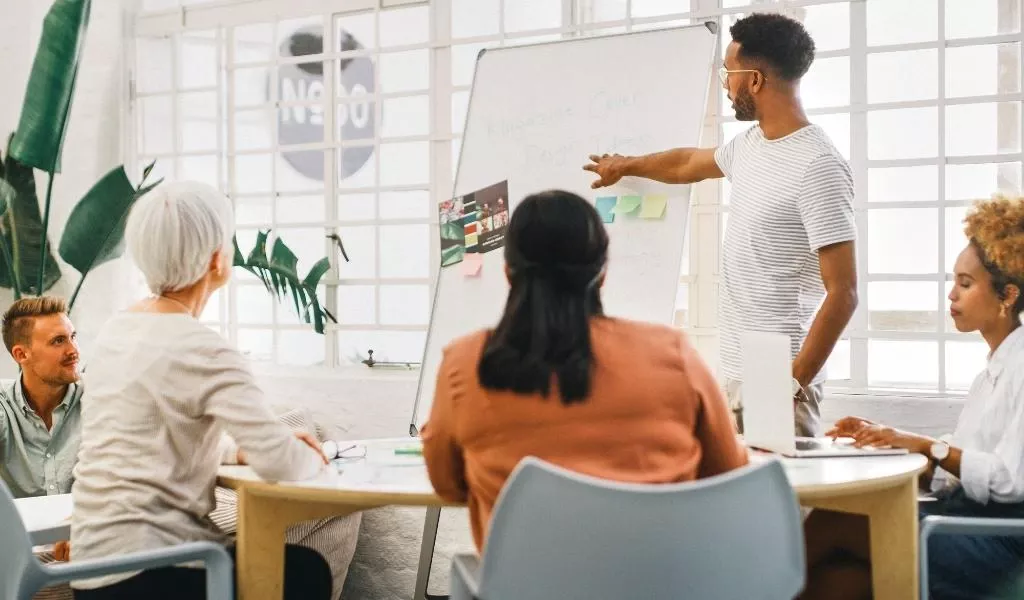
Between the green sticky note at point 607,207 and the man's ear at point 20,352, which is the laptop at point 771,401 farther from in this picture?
the man's ear at point 20,352

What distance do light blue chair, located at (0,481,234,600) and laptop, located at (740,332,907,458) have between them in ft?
3.59

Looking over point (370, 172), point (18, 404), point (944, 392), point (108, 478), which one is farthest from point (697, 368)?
point (370, 172)

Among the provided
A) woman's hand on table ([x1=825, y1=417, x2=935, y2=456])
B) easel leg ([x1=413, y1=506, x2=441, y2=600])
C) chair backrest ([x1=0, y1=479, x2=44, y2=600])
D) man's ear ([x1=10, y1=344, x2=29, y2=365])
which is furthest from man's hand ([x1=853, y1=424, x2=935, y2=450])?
man's ear ([x1=10, y1=344, x2=29, y2=365])

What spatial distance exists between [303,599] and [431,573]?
1.69 meters

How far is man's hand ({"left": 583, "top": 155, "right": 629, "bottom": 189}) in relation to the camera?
2777mm

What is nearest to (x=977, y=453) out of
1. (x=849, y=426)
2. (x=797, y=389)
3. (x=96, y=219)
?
(x=849, y=426)

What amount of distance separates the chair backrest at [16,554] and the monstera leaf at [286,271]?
7.34 feet

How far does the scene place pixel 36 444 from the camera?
2916 mm

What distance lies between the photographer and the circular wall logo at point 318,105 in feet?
13.1

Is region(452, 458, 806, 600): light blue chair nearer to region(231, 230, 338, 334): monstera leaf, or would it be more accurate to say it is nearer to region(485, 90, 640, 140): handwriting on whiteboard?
region(485, 90, 640, 140): handwriting on whiteboard

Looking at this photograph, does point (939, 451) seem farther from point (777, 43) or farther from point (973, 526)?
Result: point (777, 43)

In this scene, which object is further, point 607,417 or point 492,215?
point 492,215

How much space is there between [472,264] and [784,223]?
0.97 meters

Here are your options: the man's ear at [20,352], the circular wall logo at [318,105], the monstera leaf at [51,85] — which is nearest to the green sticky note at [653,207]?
the circular wall logo at [318,105]
